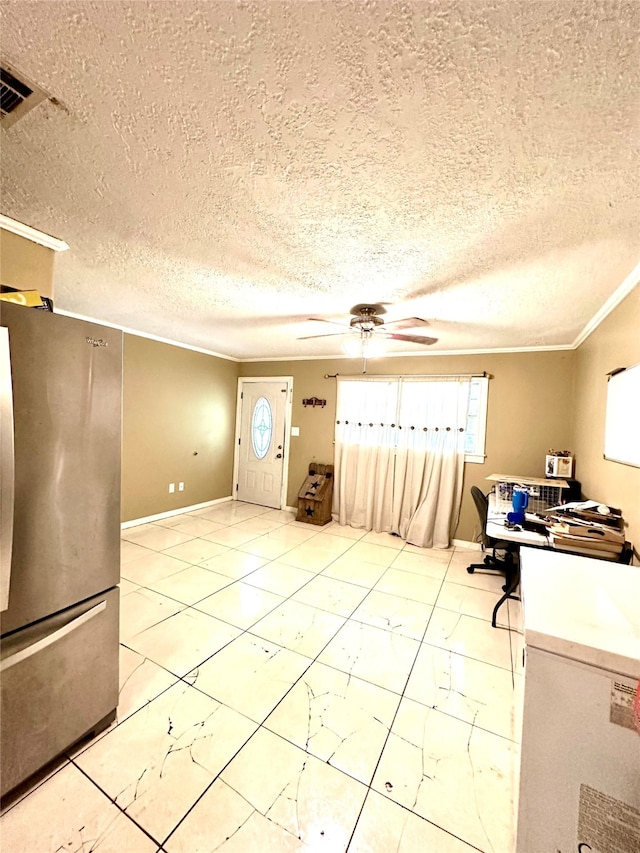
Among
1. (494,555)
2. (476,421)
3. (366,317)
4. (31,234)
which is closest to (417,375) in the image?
(476,421)

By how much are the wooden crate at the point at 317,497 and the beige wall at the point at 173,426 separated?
1.59m

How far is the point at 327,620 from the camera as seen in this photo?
8.10ft

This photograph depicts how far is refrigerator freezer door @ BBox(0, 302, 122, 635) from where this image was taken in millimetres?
1197

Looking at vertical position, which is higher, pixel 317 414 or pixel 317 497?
pixel 317 414

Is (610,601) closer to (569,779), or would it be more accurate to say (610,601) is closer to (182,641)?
(569,779)

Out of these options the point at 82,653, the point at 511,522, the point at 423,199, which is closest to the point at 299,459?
the point at 511,522

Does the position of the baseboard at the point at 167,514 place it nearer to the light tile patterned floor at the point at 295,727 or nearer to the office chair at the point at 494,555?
the light tile patterned floor at the point at 295,727

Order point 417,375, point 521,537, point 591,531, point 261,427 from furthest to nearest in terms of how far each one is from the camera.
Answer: point 261,427
point 417,375
point 521,537
point 591,531

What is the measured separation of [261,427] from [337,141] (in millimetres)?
4663

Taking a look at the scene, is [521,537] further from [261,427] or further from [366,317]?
[261,427]

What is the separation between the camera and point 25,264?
172 cm

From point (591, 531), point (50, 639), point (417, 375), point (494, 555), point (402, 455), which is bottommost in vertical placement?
point (494, 555)

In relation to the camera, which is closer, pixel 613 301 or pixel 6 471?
pixel 6 471

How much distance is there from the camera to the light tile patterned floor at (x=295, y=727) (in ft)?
3.93
